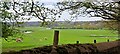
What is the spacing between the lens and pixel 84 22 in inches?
66.5

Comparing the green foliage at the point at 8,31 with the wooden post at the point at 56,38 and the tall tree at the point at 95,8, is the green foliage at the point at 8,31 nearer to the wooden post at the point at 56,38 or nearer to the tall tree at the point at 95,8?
the wooden post at the point at 56,38

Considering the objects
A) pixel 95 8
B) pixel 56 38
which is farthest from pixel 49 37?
pixel 95 8

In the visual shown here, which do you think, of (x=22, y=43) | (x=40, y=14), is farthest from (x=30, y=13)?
(x=22, y=43)

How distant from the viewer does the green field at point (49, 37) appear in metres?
1.67

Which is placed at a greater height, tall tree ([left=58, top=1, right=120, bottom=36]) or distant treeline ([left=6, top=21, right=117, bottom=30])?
tall tree ([left=58, top=1, right=120, bottom=36])

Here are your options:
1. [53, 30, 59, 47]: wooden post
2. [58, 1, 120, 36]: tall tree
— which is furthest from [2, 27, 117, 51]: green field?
[58, 1, 120, 36]: tall tree

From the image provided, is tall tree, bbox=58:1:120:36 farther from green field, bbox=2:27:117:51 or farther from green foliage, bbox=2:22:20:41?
green foliage, bbox=2:22:20:41

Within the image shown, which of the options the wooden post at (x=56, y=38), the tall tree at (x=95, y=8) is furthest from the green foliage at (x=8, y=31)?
the tall tree at (x=95, y=8)

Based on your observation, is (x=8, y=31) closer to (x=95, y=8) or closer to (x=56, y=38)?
(x=56, y=38)

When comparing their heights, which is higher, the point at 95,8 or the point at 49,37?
the point at 95,8

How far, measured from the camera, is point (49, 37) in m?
1.68

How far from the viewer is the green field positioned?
1.67 metres

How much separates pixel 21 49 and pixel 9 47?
105 millimetres

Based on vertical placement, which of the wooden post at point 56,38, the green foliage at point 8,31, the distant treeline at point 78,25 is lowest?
the wooden post at point 56,38
